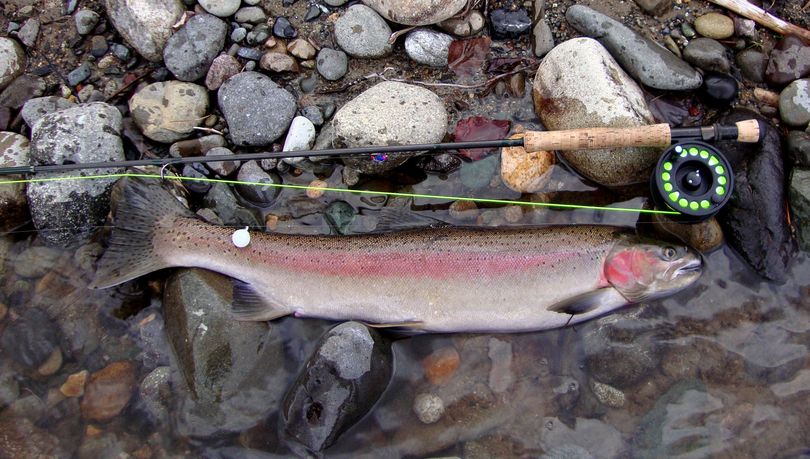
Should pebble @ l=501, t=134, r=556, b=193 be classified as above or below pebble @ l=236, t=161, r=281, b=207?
above

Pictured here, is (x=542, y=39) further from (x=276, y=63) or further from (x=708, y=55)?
(x=276, y=63)

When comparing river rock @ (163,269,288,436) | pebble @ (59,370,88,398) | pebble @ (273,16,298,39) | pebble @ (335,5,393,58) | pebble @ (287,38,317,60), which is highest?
pebble @ (335,5,393,58)

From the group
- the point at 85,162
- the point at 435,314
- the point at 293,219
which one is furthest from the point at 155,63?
the point at 435,314

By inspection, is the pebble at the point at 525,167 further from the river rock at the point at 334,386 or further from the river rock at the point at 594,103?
the river rock at the point at 334,386

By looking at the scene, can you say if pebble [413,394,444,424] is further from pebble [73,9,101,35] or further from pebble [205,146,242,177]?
pebble [73,9,101,35]

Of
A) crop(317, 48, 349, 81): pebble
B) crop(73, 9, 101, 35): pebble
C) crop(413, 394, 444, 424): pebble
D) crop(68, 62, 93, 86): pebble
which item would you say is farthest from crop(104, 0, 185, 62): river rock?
crop(413, 394, 444, 424): pebble

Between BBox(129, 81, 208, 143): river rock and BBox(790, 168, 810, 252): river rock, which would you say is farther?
BBox(129, 81, 208, 143): river rock

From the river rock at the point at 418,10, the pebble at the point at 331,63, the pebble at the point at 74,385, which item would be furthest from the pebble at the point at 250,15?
the pebble at the point at 74,385

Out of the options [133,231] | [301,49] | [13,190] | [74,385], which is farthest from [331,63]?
[74,385]
